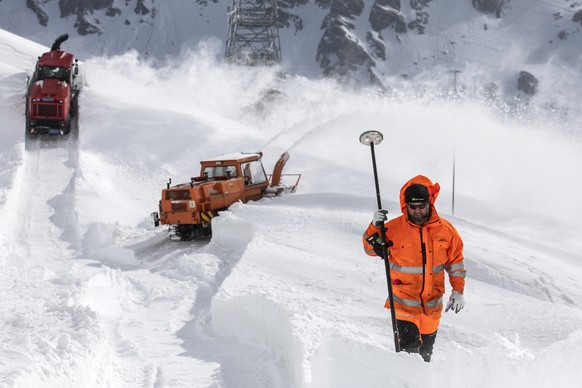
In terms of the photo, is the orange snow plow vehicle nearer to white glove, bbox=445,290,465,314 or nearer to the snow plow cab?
the snow plow cab

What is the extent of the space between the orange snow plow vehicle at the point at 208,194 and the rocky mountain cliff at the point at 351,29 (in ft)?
213

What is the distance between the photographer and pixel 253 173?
16078 millimetres

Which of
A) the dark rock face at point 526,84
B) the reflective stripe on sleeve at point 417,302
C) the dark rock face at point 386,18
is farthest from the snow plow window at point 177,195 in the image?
the dark rock face at point 386,18

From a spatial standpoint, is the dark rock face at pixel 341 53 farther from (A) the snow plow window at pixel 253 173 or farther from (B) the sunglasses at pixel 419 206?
(B) the sunglasses at pixel 419 206

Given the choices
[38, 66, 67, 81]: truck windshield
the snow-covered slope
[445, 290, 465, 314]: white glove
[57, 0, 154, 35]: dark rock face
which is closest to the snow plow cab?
[38, 66, 67, 81]: truck windshield

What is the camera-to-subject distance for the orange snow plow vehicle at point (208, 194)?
14031 mm

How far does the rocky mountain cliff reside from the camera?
3187 inches

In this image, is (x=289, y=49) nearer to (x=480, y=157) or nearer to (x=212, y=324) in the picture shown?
(x=480, y=157)

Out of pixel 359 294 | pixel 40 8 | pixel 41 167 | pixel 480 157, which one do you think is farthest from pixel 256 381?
pixel 40 8

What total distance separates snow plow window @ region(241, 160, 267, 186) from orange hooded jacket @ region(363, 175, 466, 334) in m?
10.9

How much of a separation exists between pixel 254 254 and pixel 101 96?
16420 millimetres

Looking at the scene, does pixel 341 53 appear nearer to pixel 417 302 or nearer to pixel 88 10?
pixel 88 10

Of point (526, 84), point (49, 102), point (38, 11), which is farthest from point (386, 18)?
point (49, 102)

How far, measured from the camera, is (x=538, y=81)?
260ft
